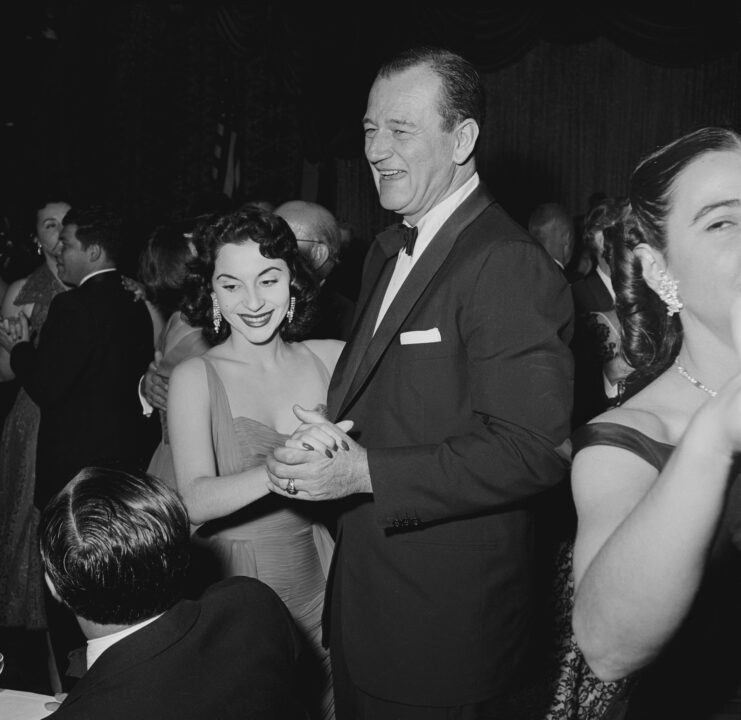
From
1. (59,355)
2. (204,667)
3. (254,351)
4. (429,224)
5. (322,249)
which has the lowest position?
(204,667)

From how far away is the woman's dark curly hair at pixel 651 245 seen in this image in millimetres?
1147

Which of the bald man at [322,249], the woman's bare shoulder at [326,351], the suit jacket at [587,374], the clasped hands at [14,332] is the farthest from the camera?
the clasped hands at [14,332]

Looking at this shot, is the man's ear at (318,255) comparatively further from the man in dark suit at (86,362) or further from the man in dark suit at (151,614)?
the man in dark suit at (151,614)

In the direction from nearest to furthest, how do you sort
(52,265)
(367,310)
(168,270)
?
1. (367,310)
2. (168,270)
3. (52,265)

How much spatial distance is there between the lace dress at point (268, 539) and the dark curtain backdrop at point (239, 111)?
6.02 meters

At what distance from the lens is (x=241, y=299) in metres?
2.12

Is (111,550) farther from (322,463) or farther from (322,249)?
(322,249)

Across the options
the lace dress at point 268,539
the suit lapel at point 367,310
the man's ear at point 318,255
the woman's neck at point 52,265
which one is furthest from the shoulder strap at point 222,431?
the woman's neck at point 52,265

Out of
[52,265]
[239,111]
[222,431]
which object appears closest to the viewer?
[222,431]

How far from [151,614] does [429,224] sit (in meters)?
1.03

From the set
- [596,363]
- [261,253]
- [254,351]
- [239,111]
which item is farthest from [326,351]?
[239,111]

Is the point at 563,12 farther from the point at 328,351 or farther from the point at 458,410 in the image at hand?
the point at 458,410

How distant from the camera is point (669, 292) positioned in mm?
1171

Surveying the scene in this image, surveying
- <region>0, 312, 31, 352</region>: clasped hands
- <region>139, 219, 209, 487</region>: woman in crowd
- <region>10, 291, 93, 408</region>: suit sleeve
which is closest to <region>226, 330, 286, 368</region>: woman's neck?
<region>139, 219, 209, 487</region>: woman in crowd
